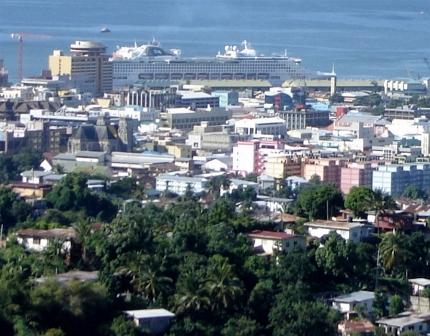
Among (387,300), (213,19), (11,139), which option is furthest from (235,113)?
(213,19)

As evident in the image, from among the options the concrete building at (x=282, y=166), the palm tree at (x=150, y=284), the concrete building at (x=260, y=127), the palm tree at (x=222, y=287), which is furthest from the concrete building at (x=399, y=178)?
the palm tree at (x=150, y=284)

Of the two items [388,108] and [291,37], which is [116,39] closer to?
[291,37]

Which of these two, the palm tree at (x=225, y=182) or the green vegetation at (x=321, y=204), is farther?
the palm tree at (x=225, y=182)

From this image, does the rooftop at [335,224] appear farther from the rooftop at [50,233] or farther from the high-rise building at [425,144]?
the high-rise building at [425,144]

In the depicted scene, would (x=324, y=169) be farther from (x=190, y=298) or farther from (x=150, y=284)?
(x=190, y=298)

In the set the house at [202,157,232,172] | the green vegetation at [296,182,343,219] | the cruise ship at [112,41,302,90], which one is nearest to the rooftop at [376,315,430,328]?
the green vegetation at [296,182,343,219]

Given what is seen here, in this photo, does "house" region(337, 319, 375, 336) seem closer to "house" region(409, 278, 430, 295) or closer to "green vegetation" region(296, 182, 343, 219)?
"house" region(409, 278, 430, 295)

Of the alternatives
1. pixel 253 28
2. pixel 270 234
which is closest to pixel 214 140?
pixel 270 234
